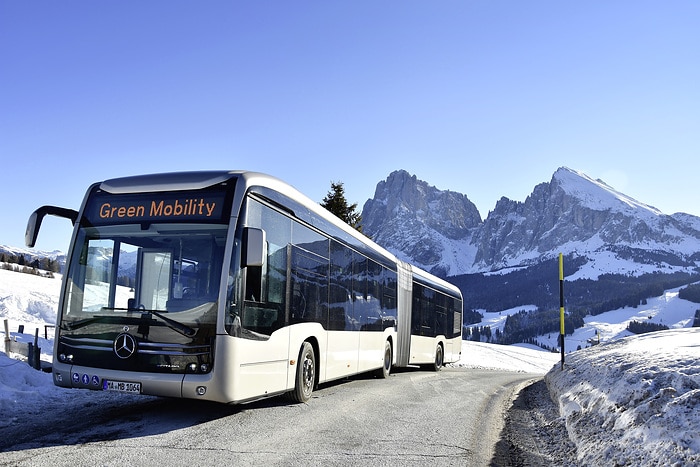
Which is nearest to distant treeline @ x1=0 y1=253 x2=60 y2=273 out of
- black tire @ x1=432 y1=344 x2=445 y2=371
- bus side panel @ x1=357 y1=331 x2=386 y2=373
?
black tire @ x1=432 y1=344 x2=445 y2=371

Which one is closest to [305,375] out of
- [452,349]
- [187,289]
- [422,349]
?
[187,289]

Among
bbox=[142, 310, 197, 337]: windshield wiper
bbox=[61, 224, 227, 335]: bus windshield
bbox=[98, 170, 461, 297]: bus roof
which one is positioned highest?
bbox=[98, 170, 461, 297]: bus roof

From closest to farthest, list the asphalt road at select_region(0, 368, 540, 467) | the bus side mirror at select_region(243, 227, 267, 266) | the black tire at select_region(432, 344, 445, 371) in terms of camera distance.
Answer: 1. the asphalt road at select_region(0, 368, 540, 467)
2. the bus side mirror at select_region(243, 227, 267, 266)
3. the black tire at select_region(432, 344, 445, 371)

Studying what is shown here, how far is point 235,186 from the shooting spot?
285 inches

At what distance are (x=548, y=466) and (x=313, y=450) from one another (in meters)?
2.30

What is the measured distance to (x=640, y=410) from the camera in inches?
225

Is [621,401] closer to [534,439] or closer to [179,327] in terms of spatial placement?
[534,439]

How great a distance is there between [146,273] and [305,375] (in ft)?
9.95

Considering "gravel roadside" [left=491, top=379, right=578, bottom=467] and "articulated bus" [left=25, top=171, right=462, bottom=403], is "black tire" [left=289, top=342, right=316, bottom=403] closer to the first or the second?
"articulated bus" [left=25, top=171, right=462, bottom=403]

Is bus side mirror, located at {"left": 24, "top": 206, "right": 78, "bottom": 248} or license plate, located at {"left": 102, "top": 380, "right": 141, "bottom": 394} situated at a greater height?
bus side mirror, located at {"left": 24, "top": 206, "right": 78, "bottom": 248}

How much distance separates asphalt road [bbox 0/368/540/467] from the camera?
17.9 feet

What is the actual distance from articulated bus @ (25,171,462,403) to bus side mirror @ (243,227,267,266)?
0.04ft

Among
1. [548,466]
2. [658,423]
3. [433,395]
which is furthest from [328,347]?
[658,423]

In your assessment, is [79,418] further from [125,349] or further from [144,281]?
[144,281]
